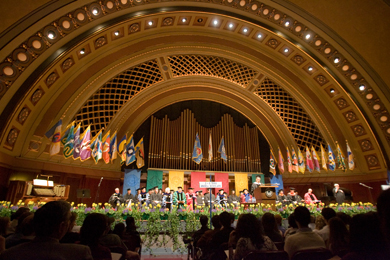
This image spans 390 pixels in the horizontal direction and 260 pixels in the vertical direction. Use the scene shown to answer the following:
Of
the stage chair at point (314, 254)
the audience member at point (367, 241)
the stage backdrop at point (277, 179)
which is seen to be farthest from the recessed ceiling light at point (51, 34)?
the stage backdrop at point (277, 179)

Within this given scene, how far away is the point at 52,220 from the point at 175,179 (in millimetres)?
11164

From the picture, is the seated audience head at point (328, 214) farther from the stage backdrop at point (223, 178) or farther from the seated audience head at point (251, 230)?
the stage backdrop at point (223, 178)

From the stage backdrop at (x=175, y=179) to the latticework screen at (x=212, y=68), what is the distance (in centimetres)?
556

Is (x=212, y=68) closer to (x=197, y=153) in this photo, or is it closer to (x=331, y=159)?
(x=197, y=153)

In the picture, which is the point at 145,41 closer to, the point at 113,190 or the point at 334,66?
the point at 113,190

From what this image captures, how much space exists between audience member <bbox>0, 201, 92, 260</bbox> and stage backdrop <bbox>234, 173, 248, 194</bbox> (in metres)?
12.5

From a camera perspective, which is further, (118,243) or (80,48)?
(80,48)

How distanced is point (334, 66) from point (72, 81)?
11718 mm

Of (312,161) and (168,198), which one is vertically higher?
(312,161)

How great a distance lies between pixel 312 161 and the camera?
1234cm

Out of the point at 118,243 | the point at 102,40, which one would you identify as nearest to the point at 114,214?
the point at 118,243

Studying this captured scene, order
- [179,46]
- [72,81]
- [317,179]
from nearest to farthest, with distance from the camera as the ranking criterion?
[72,81] → [179,46] → [317,179]

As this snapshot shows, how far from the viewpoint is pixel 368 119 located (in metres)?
10.5

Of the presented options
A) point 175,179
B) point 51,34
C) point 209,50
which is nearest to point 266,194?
point 175,179
